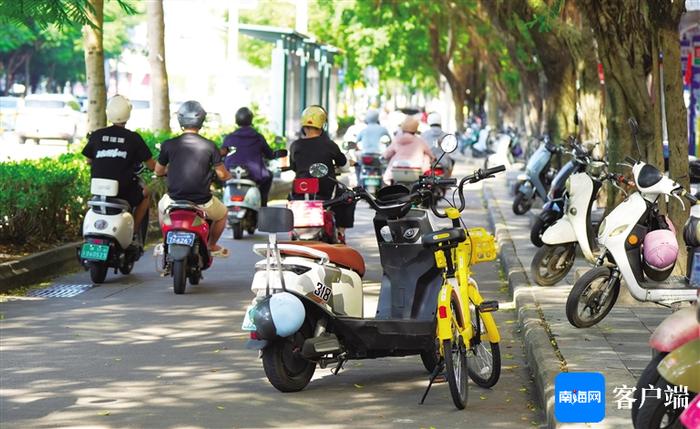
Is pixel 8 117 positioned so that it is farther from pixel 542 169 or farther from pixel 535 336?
pixel 535 336

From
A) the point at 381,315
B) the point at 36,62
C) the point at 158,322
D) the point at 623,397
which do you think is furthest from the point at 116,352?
the point at 36,62

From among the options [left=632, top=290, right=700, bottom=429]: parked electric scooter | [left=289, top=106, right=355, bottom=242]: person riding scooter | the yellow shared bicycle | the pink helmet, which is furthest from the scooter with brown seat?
[left=289, top=106, right=355, bottom=242]: person riding scooter

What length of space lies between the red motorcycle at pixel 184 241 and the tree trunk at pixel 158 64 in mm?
10826

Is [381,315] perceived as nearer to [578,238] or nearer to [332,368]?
[332,368]

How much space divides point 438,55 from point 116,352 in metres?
46.9

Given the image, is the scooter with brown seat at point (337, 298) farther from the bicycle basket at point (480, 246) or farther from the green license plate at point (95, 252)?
the green license plate at point (95, 252)

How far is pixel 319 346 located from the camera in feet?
28.1

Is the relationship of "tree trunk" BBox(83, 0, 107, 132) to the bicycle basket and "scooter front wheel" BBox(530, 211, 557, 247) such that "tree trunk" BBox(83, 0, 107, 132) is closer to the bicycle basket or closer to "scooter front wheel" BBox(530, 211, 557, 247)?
"scooter front wheel" BBox(530, 211, 557, 247)

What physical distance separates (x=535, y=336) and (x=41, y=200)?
7.05 metres

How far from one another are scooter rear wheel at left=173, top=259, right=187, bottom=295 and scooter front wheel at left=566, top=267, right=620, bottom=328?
4126 millimetres

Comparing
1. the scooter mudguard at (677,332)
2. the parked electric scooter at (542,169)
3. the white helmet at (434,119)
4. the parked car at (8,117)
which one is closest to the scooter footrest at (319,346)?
the scooter mudguard at (677,332)

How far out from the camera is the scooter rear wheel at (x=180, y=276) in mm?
13383

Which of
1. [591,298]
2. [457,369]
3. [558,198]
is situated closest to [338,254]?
[457,369]

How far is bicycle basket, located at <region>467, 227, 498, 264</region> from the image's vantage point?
8812 mm
